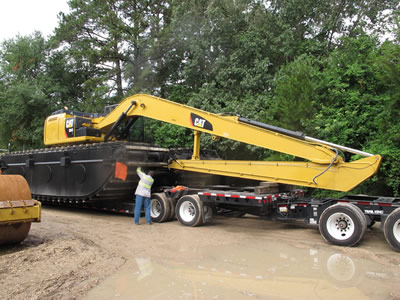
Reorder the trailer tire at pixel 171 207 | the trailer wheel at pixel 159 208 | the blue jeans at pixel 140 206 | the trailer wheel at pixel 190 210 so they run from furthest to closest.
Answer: the trailer tire at pixel 171 207 < the trailer wheel at pixel 159 208 < the blue jeans at pixel 140 206 < the trailer wheel at pixel 190 210

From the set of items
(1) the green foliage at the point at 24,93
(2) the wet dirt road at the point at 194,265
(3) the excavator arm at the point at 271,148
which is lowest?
(2) the wet dirt road at the point at 194,265

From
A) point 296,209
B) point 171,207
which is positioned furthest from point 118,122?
point 296,209

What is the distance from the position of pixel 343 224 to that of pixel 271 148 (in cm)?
237

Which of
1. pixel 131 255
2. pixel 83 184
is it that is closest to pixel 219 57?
pixel 83 184

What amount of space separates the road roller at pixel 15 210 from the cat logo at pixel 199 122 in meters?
4.57

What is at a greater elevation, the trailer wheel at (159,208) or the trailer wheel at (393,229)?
the trailer wheel at (393,229)

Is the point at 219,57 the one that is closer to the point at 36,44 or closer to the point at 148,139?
the point at 148,139

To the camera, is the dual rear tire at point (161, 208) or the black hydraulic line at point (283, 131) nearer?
the black hydraulic line at point (283, 131)

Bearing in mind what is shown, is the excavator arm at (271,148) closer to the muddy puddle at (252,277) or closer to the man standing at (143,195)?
the man standing at (143,195)

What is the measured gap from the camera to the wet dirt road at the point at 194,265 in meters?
4.45

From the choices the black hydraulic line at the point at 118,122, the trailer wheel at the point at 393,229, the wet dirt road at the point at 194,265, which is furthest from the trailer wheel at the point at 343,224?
the black hydraulic line at the point at 118,122

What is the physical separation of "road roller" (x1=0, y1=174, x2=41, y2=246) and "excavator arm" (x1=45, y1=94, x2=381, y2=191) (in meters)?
4.58

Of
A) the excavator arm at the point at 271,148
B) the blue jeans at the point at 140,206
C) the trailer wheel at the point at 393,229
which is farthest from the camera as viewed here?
the blue jeans at the point at 140,206

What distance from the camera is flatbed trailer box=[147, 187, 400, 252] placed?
6652 mm
